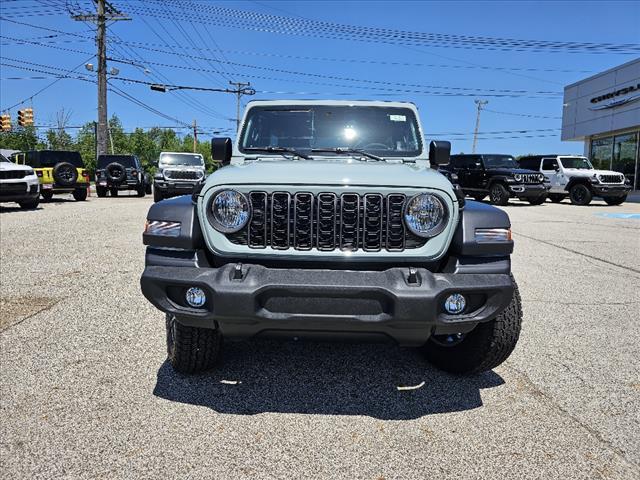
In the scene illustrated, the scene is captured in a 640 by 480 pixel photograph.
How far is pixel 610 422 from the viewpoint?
2910 mm

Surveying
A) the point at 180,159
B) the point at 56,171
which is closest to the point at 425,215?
the point at 56,171

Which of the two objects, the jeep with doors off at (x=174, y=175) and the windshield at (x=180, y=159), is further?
the windshield at (x=180, y=159)

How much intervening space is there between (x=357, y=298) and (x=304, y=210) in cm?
56

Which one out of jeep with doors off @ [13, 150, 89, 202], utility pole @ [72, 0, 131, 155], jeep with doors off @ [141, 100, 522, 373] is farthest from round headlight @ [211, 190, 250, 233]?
utility pole @ [72, 0, 131, 155]

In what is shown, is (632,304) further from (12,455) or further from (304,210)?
(12,455)

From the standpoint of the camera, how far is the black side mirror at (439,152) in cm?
404

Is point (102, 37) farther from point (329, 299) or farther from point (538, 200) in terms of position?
point (329, 299)

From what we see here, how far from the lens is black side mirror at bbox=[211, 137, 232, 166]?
401 cm

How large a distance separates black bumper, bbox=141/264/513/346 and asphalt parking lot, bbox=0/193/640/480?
20.5 inches

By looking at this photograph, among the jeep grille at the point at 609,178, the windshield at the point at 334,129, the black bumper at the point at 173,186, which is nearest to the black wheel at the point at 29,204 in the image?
the black bumper at the point at 173,186

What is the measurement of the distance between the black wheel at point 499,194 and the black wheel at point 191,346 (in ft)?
57.7

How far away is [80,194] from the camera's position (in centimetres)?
1969

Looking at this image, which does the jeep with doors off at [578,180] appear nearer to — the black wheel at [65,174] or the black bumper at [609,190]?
the black bumper at [609,190]

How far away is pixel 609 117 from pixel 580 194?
13289 mm
